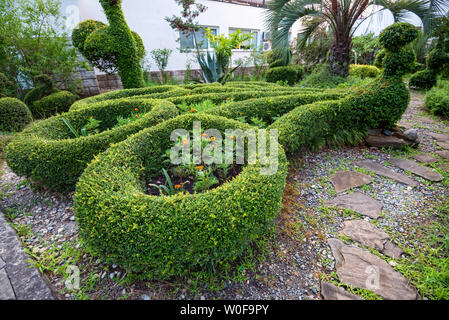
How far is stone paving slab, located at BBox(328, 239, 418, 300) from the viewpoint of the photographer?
1513 mm

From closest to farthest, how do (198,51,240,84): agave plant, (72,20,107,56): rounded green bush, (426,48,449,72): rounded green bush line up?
1. (72,20,107,56): rounded green bush
2. (426,48,449,72): rounded green bush
3. (198,51,240,84): agave plant

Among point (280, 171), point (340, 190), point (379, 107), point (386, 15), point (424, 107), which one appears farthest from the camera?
point (386, 15)

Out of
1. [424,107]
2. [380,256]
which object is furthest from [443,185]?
[424,107]

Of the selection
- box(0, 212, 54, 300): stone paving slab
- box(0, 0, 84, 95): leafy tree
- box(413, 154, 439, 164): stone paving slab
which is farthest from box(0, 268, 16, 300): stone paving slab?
box(0, 0, 84, 95): leafy tree

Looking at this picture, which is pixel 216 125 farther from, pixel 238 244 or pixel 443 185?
pixel 443 185

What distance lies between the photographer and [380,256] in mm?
1778

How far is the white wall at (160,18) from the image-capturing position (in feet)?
23.8

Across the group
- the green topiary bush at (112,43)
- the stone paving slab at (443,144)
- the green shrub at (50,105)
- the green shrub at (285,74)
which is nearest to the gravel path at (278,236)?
the stone paving slab at (443,144)

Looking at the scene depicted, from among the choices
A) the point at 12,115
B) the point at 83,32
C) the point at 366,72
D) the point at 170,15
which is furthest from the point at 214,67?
the point at 366,72

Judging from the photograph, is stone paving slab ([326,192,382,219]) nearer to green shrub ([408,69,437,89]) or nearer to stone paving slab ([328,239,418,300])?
stone paving slab ([328,239,418,300])

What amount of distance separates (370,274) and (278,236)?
0.75m

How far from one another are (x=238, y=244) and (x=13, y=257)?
191 cm

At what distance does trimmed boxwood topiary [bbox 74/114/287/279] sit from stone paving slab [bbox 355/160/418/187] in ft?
6.63

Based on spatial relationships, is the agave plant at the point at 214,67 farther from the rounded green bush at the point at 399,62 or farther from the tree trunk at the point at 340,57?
the rounded green bush at the point at 399,62
